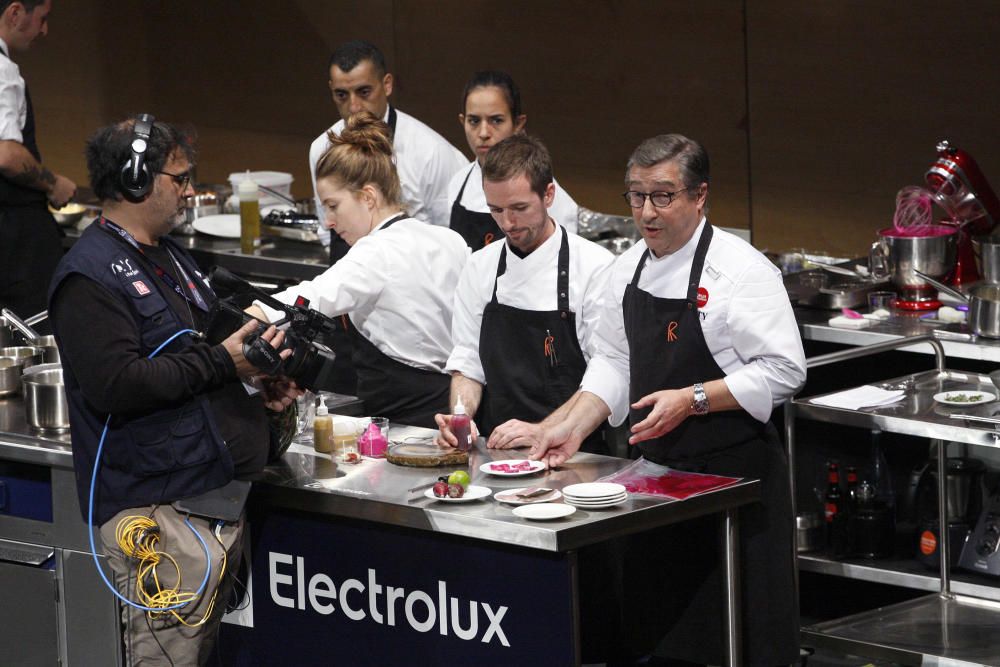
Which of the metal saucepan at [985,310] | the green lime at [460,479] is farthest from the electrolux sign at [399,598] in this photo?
the metal saucepan at [985,310]

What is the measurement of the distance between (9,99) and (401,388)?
2324 millimetres

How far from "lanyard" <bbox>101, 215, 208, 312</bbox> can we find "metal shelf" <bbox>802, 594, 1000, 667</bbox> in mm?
1812

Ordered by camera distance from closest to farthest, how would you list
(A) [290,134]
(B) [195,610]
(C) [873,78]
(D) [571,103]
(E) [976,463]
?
(B) [195,610] → (E) [976,463] → (C) [873,78] → (D) [571,103] → (A) [290,134]

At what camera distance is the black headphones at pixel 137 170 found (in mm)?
Answer: 3107

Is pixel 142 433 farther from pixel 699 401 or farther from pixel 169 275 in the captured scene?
pixel 699 401

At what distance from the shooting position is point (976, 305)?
4410 mm

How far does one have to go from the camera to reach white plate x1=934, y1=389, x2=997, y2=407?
3906 mm

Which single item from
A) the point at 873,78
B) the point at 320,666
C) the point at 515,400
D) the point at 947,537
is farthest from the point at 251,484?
the point at 873,78

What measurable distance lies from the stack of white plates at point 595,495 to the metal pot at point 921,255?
2.05 m

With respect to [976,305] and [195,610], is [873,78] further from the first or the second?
[195,610]

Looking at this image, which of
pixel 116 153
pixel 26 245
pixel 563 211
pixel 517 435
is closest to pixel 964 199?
pixel 563 211

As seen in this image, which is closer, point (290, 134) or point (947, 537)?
point (947, 537)

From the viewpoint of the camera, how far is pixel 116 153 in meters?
3.12

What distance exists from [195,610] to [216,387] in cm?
50
